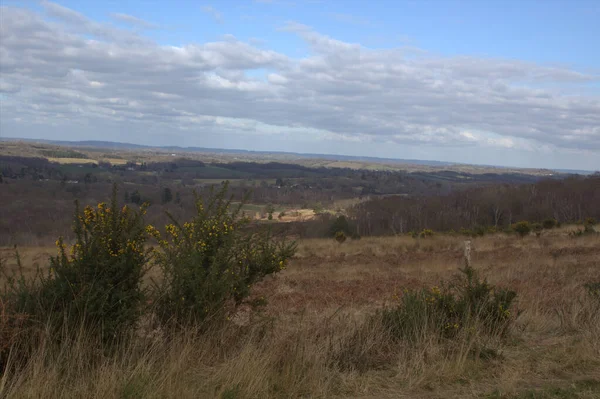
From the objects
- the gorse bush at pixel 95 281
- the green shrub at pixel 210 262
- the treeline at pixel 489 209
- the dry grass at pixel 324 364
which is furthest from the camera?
the treeline at pixel 489 209

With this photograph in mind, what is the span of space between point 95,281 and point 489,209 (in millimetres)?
54844

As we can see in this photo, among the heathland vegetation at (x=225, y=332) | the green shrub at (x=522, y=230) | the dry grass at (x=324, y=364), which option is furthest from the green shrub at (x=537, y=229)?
the dry grass at (x=324, y=364)

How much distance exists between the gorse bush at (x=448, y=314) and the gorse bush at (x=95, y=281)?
8.94 ft

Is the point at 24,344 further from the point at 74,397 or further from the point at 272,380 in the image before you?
the point at 272,380

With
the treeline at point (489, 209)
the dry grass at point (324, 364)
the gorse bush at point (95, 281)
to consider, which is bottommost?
the treeline at point (489, 209)

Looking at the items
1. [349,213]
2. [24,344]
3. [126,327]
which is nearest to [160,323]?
[126,327]

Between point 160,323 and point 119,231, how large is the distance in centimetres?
97

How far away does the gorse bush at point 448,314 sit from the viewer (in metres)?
5.78

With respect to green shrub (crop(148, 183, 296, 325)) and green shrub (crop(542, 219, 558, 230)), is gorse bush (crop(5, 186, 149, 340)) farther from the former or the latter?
green shrub (crop(542, 219, 558, 230))

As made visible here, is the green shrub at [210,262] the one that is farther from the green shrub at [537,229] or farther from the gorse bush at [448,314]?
the green shrub at [537,229]

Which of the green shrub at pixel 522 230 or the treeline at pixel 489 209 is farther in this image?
the treeline at pixel 489 209

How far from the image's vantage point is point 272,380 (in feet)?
14.7

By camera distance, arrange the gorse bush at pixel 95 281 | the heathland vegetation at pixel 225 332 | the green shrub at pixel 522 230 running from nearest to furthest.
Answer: the heathland vegetation at pixel 225 332 < the gorse bush at pixel 95 281 < the green shrub at pixel 522 230

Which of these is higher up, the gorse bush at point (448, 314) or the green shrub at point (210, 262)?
the green shrub at point (210, 262)
